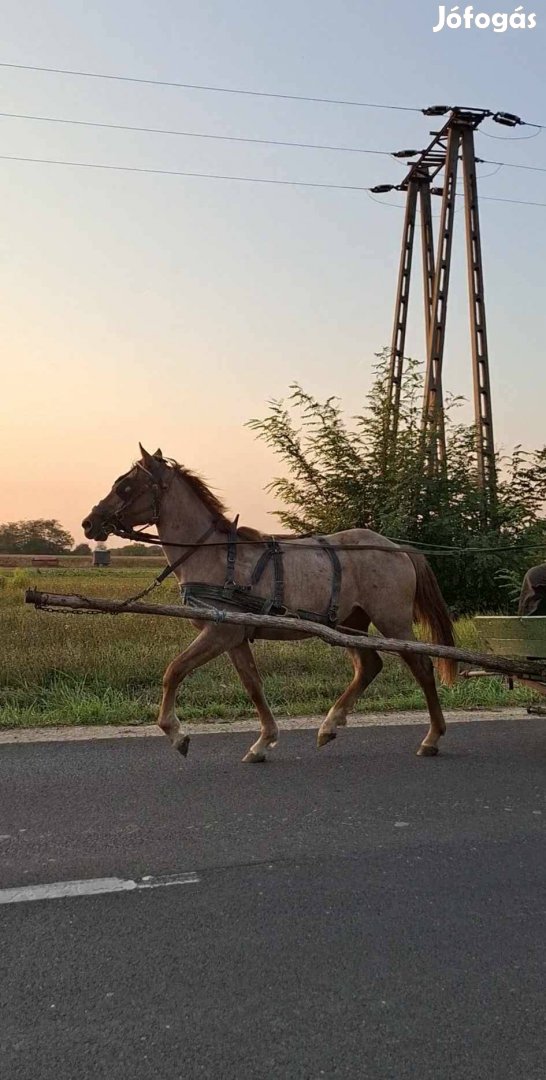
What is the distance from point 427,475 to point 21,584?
18.9 meters

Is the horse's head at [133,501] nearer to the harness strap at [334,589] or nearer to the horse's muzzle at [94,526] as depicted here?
the horse's muzzle at [94,526]

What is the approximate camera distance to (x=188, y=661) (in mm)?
5504

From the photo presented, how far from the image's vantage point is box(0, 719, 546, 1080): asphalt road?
97.0 inches

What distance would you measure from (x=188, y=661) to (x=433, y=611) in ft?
6.92

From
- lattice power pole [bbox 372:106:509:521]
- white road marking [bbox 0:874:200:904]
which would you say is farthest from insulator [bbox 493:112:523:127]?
white road marking [bbox 0:874:200:904]

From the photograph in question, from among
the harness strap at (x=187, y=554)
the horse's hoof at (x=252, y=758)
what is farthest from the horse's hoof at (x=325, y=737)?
the harness strap at (x=187, y=554)

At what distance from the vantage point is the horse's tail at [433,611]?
6543mm

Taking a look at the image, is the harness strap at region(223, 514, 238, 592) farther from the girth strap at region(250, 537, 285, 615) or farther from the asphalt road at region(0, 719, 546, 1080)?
the asphalt road at region(0, 719, 546, 1080)

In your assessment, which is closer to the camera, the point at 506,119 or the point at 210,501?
the point at 210,501

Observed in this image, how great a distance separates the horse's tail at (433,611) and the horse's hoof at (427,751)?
0.72m

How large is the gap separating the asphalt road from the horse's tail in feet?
3.81

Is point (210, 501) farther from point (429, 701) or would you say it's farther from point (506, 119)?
point (506, 119)

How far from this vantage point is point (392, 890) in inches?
140

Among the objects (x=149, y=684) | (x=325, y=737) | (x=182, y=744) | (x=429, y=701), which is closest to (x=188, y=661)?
(x=182, y=744)
